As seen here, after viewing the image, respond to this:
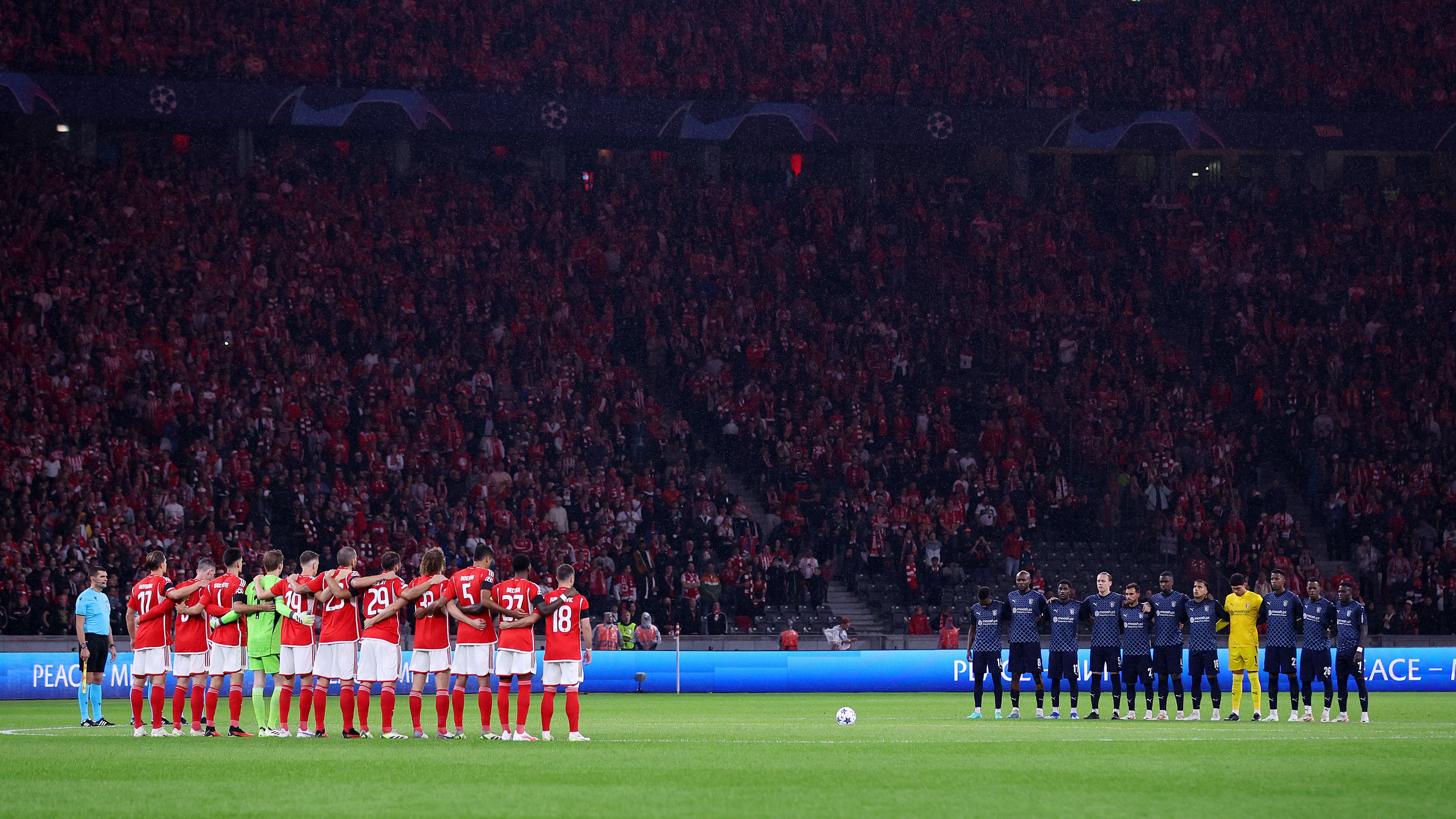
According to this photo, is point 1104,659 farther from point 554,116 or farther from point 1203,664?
point 554,116

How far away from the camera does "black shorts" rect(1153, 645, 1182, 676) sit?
81.0 feet

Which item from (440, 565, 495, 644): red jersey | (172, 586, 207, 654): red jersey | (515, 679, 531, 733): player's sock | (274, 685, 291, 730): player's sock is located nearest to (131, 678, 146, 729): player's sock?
(172, 586, 207, 654): red jersey

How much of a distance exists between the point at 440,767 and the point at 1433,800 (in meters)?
8.31

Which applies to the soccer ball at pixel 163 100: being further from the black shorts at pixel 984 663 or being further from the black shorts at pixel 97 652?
the black shorts at pixel 984 663

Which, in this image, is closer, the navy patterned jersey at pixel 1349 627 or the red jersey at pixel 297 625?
the red jersey at pixel 297 625

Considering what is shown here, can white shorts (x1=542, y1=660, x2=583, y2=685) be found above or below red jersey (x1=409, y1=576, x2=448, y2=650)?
below

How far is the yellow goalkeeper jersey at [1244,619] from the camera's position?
24609mm

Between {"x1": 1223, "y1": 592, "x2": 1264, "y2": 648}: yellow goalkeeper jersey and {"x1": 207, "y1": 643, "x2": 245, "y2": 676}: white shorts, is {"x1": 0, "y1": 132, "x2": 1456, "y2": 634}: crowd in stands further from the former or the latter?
{"x1": 207, "y1": 643, "x2": 245, "y2": 676}: white shorts

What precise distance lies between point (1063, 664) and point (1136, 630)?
3.85 feet

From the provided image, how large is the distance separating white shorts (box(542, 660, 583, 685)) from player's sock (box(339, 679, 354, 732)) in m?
2.25

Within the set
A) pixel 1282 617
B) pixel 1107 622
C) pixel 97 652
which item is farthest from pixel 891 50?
pixel 97 652

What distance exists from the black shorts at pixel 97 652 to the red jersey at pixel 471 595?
6152 mm

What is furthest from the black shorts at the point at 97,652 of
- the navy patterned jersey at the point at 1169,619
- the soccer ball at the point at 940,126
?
the soccer ball at the point at 940,126

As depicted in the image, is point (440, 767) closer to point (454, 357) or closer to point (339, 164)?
point (454, 357)
